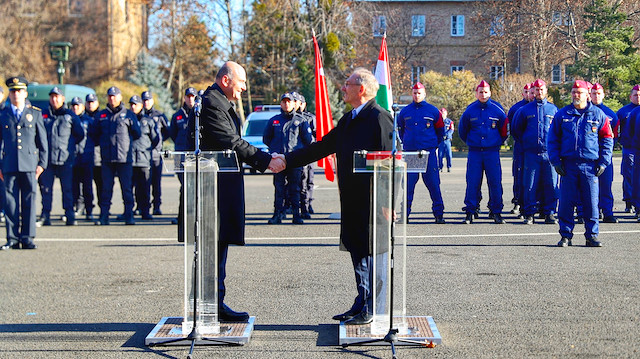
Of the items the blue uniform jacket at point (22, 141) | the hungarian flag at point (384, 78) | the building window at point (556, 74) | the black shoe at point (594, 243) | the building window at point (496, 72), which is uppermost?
the building window at point (496, 72)

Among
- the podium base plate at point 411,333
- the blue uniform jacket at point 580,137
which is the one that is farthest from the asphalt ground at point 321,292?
the blue uniform jacket at point 580,137

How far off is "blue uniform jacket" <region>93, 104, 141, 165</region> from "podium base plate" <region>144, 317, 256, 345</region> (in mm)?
7739

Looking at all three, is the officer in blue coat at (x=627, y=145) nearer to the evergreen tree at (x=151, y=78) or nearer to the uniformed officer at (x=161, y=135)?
the uniformed officer at (x=161, y=135)

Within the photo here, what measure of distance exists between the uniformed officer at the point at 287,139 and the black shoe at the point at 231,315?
715 centimetres

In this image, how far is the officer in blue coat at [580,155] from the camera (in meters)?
10.5

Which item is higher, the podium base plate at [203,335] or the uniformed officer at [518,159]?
the uniformed officer at [518,159]

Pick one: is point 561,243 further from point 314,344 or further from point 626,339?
point 314,344

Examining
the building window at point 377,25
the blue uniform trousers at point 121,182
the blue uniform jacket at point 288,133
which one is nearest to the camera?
the blue uniform jacket at point 288,133

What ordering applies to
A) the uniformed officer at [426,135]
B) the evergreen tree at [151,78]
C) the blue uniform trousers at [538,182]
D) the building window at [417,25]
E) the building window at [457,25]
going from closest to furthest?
the blue uniform trousers at [538,182] → the uniformed officer at [426,135] → the evergreen tree at [151,78] → the building window at [417,25] → the building window at [457,25]

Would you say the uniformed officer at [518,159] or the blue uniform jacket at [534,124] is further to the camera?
the uniformed officer at [518,159]

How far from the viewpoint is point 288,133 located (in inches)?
555

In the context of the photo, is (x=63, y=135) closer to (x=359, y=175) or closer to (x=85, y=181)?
(x=85, y=181)

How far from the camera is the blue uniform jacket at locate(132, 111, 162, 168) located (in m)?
14.6

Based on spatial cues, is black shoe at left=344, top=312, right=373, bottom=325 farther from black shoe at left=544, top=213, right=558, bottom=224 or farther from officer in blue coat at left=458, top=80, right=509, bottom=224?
black shoe at left=544, top=213, right=558, bottom=224
